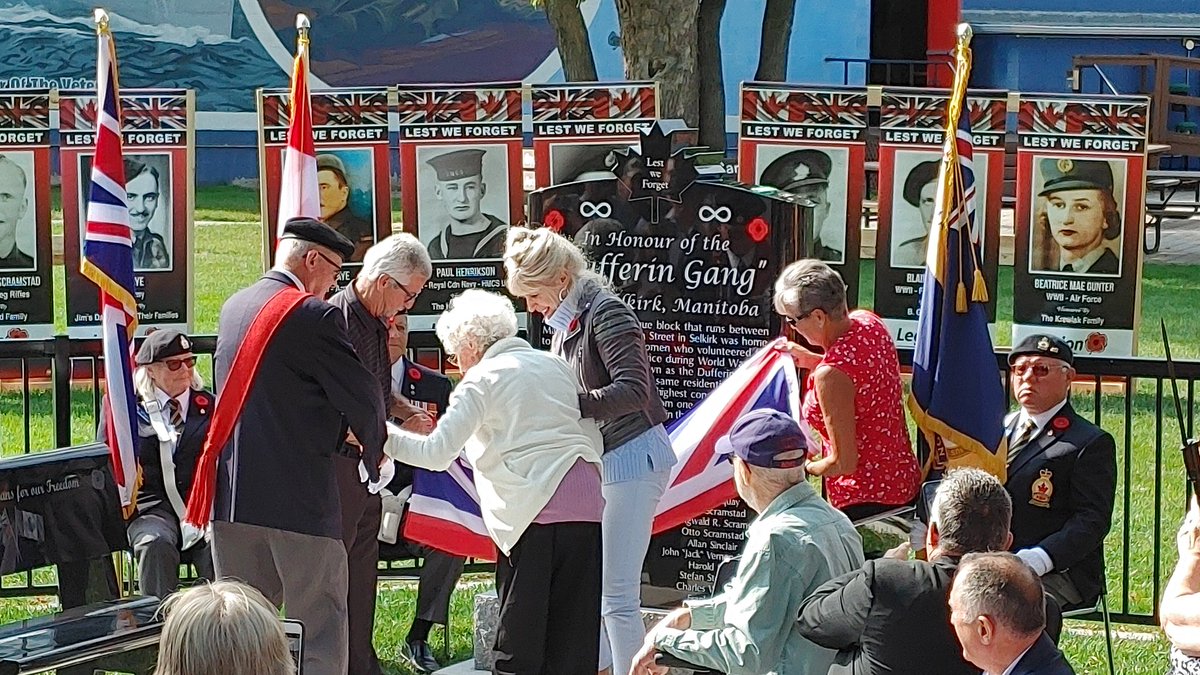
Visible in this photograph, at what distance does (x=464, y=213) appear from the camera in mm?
7965

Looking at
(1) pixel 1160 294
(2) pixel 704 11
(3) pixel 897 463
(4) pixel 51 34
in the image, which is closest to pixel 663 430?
(3) pixel 897 463

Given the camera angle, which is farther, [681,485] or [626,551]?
[681,485]

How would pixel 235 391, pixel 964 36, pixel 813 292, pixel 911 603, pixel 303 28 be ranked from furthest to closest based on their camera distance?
1. pixel 303 28
2. pixel 964 36
3. pixel 813 292
4. pixel 235 391
5. pixel 911 603

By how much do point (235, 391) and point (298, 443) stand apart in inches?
10.6

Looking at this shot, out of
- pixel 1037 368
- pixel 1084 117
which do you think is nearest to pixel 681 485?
pixel 1037 368

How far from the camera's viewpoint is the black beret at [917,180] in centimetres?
749

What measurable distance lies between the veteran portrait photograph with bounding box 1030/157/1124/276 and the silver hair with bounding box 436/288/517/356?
2.93 meters

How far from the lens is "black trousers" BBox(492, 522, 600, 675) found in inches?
220

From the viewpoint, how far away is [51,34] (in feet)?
74.0

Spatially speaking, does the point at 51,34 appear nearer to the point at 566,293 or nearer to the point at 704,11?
the point at 704,11

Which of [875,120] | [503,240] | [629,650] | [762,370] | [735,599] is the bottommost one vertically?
[629,650]

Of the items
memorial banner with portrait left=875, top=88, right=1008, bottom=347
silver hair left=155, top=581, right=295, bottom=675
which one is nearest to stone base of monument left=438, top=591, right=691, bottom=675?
memorial banner with portrait left=875, top=88, right=1008, bottom=347

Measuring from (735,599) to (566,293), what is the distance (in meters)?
1.75

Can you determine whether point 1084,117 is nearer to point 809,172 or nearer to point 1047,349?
point 809,172
